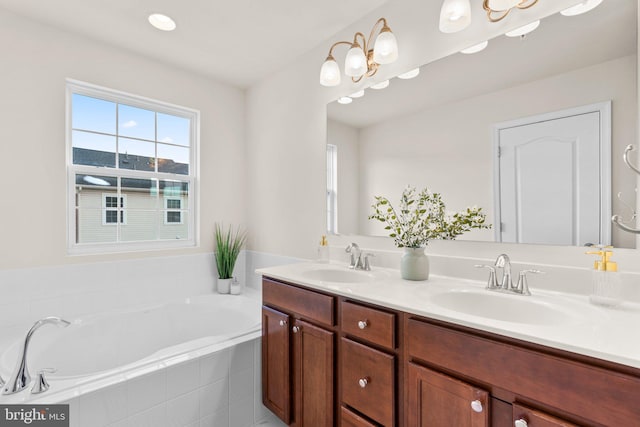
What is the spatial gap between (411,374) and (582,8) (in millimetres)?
1555

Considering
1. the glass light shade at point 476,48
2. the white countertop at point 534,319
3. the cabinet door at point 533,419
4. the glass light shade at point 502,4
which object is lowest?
the cabinet door at point 533,419

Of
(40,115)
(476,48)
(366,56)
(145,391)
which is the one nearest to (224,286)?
(145,391)

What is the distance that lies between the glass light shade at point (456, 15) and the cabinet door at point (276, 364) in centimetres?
164

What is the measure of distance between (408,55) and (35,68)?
7.76ft

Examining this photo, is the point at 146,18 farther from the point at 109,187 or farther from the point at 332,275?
the point at 332,275

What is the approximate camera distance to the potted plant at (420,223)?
59.5 inches

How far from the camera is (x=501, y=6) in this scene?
4.35ft

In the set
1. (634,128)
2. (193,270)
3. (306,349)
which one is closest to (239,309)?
(193,270)

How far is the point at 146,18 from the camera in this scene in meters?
2.01

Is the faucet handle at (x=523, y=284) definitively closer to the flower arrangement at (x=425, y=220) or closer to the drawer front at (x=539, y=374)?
the flower arrangement at (x=425, y=220)

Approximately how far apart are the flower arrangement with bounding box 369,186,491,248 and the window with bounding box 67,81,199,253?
1907mm

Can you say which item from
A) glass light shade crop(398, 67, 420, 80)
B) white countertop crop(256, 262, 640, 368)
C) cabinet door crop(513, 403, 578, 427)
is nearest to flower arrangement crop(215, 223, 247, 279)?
white countertop crop(256, 262, 640, 368)

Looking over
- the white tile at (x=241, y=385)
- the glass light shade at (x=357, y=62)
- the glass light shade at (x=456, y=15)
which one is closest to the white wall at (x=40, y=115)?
the white tile at (x=241, y=385)

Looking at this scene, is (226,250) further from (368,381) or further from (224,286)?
(368,381)
